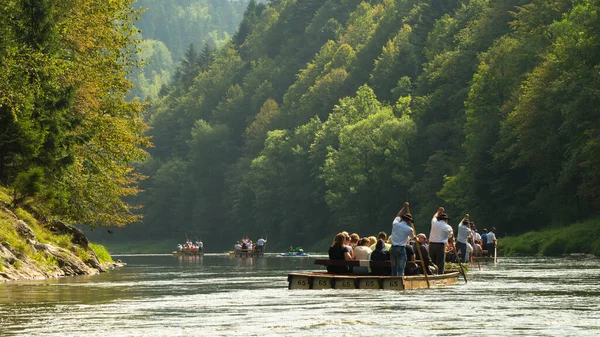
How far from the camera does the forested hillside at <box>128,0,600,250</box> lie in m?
81.4

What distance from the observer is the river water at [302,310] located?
2083 centimetres

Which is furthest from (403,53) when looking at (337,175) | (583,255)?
(583,255)

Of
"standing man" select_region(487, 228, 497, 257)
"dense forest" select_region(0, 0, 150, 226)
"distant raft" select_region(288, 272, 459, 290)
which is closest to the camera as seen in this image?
"distant raft" select_region(288, 272, 459, 290)

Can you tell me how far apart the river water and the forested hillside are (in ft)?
126

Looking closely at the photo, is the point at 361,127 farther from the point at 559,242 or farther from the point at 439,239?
the point at 439,239

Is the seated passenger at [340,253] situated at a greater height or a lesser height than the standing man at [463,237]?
lesser

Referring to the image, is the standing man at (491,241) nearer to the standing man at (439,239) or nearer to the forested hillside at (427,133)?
the forested hillside at (427,133)

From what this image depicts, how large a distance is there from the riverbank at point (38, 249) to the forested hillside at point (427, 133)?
30.5m

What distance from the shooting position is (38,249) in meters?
47.7

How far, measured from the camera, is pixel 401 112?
139000 mm

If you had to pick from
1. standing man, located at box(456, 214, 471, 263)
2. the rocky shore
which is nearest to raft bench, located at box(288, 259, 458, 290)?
the rocky shore

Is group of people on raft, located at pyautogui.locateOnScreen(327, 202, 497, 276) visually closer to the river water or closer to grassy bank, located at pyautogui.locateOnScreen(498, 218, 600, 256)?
the river water

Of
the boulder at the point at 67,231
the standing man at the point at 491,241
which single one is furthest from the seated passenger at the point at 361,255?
the standing man at the point at 491,241

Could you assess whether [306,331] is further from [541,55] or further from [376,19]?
[376,19]
